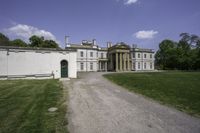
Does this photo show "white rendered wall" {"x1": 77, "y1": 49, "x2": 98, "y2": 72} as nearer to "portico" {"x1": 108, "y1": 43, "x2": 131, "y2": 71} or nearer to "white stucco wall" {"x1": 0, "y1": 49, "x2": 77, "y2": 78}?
"portico" {"x1": 108, "y1": 43, "x2": 131, "y2": 71}

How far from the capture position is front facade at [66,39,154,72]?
144 feet

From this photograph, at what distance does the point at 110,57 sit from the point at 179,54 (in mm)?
28157

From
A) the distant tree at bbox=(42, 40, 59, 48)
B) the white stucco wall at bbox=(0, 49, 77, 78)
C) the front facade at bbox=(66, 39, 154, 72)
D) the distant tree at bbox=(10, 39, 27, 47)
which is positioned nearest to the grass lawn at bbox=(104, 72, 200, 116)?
the white stucco wall at bbox=(0, 49, 77, 78)

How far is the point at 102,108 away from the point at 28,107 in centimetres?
321

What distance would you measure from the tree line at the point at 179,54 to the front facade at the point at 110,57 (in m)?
9.71

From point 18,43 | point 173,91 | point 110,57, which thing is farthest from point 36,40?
point 173,91

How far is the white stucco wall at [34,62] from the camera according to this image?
18.6 metres

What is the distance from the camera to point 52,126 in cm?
462

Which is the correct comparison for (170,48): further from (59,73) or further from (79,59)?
(59,73)

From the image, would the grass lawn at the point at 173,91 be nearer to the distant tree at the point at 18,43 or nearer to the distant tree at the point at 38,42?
the distant tree at the point at 38,42

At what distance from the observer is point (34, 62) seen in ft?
65.0

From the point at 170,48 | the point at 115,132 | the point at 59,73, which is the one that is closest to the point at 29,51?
the point at 59,73

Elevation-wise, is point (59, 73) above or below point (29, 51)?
below

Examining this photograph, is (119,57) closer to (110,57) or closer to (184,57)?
(110,57)
